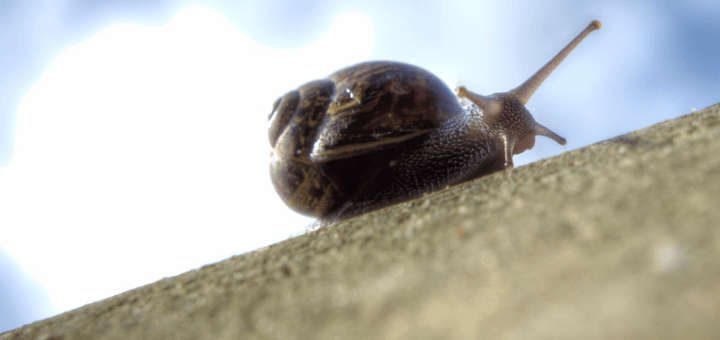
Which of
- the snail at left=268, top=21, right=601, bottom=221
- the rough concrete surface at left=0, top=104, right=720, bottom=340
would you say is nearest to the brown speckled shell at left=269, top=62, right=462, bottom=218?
the snail at left=268, top=21, right=601, bottom=221

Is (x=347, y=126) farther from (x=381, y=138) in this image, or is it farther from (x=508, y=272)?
(x=508, y=272)

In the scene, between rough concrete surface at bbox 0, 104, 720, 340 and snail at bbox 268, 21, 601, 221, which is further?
snail at bbox 268, 21, 601, 221

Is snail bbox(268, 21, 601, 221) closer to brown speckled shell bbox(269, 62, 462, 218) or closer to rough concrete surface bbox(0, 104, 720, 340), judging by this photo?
brown speckled shell bbox(269, 62, 462, 218)

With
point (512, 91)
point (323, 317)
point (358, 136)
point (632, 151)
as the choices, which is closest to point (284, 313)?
point (323, 317)

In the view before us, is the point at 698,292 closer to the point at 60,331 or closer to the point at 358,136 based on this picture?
the point at 60,331

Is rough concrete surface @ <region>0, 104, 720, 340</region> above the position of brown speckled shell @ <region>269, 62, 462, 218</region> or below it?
above
